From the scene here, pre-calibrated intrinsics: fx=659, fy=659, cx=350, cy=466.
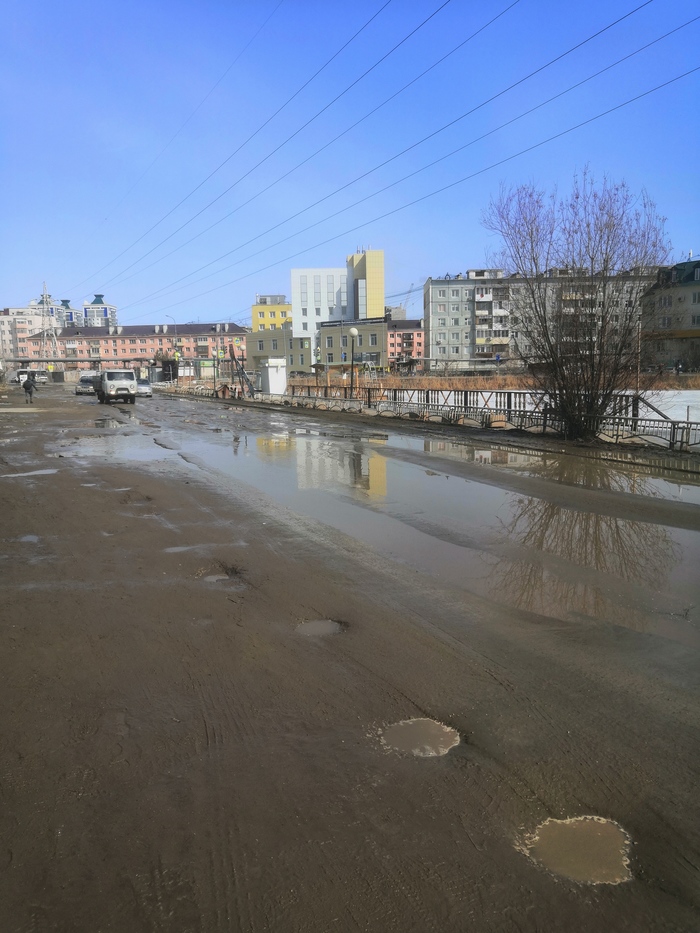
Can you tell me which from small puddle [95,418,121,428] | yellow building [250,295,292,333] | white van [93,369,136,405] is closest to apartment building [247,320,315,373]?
yellow building [250,295,292,333]

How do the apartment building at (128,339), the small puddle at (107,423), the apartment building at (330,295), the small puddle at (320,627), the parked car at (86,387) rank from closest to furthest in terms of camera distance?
1. the small puddle at (320,627)
2. the small puddle at (107,423)
3. the parked car at (86,387)
4. the apartment building at (330,295)
5. the apartment building at (128,339)

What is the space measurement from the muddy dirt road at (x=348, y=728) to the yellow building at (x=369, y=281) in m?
120

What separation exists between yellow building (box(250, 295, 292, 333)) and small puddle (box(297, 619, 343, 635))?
140 metres

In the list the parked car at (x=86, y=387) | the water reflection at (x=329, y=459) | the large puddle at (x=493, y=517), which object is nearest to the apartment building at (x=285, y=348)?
the parked car at (x=86, y=387)

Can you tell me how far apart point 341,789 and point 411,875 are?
1.97ft

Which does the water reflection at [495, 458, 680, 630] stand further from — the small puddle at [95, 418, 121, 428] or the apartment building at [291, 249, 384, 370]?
the apartment building at [291, 249, 384, 370]

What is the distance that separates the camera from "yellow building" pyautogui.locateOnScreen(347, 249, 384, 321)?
12319 centimetres

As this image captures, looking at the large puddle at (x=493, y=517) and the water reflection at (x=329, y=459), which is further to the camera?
the water reflection at (x=329, y=459)

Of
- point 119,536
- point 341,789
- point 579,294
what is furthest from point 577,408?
point 341,789

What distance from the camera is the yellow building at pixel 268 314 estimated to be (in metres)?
143

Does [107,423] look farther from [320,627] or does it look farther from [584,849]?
[584,849]

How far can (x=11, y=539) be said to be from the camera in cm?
784

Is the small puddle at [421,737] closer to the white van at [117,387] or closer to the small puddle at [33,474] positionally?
the small puddle at [33,474]

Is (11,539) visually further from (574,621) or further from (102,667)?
(574,621)
